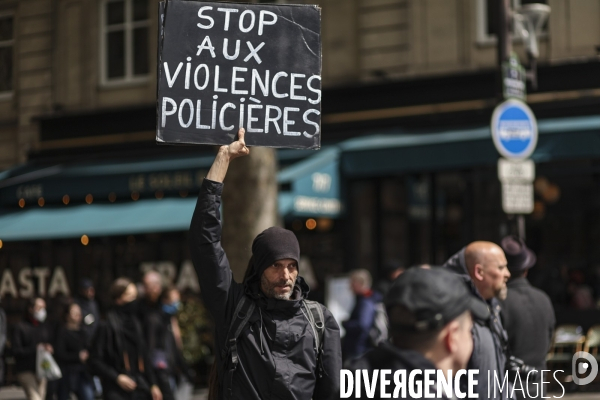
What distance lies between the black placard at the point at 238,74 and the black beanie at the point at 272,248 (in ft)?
2.50

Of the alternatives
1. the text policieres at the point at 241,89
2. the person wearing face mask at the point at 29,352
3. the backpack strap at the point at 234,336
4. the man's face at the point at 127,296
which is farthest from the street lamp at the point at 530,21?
the backpack strap at the point at 234,336

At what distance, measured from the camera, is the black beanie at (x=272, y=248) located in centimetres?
464

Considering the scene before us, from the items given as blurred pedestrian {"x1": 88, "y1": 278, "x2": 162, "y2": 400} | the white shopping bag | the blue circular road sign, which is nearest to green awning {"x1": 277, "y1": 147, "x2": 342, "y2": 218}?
the white shopping bag

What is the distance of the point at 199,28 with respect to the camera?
5.48 metres

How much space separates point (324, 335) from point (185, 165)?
45.9ft

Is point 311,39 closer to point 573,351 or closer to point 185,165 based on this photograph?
point 573,351

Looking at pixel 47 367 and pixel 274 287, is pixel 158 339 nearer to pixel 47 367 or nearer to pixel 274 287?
pixel 47 367

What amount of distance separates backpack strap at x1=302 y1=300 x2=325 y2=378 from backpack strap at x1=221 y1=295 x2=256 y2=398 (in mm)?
268

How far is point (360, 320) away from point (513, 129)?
10.1ft

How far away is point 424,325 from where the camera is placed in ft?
9.71

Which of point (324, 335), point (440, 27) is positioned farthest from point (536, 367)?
point (440, 27)

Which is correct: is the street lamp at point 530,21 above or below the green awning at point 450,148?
above

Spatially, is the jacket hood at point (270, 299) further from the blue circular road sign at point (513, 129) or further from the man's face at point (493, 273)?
the blue circular road sign at point (513, 129)

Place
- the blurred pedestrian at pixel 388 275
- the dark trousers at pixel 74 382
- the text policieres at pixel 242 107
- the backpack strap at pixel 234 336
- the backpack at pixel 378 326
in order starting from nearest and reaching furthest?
the backpack strap at pixel 234 336
the text policieres at pixel 242 107
the dark trousers at pixel 74 382
the backpack at pixel 378 326
the blurred pedestrian at pixel 388 275
